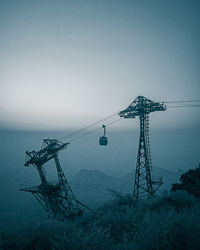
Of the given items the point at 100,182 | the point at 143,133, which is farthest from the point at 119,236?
the point at 100,182

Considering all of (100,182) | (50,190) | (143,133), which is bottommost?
(100,182)

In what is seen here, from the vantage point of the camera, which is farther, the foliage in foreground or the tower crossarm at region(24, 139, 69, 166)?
the tower crossarm at region(24, 139, 69, 166)

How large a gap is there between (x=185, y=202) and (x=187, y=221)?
22.2ft

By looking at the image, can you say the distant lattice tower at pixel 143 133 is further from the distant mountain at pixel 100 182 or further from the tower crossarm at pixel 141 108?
the distant mountain at pixel 100 182

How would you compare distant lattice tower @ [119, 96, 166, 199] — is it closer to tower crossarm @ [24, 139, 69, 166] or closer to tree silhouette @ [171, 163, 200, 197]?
tree silhouette @ [171, 163, 200, 197]

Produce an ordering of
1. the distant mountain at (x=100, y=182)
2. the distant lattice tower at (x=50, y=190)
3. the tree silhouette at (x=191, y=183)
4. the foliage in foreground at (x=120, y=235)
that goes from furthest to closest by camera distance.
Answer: the distant mountain at (x=100, y=182)
the distant lattice tower at (x=50, y=190)
the tree silhouette at (x=191, y=183)
the foliage in foreground at (x=120, y=235)

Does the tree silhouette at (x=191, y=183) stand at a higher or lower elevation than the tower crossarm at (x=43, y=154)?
lower

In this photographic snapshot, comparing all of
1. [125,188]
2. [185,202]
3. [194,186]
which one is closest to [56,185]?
[185,202]

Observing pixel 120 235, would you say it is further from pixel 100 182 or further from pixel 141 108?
pixel 100 182

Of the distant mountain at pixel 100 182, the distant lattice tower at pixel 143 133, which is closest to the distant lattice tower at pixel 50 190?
the distant lattice tower at pixel 143 133

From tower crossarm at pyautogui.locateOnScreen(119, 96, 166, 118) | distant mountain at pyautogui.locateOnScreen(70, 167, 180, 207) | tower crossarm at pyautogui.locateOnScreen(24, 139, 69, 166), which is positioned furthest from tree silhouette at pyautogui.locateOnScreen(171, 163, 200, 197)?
distant mountain at pyautogui.locateOnScreen(70, 167, 180, 207)

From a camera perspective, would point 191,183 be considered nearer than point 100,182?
Yes

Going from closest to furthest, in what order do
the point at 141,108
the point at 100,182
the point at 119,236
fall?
the point at 119,236 < the point at 141,108 < the point at 100,182

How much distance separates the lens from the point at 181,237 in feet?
13.8
